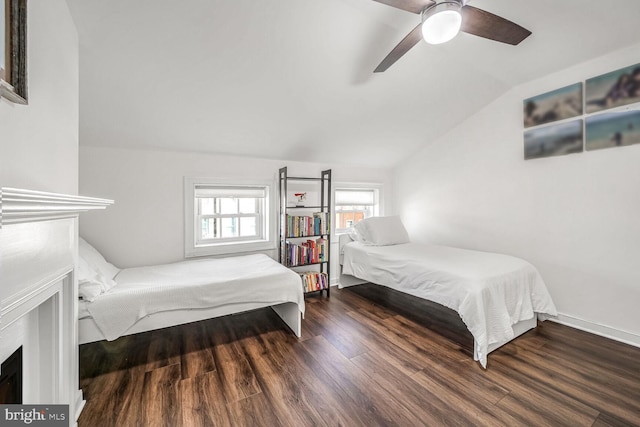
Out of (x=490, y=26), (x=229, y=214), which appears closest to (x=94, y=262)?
(x=229, y=214)

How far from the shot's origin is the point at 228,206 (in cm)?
334

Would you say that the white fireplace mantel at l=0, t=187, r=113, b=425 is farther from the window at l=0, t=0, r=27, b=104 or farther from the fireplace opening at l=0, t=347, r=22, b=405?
the window at l=0, t=0, r=27, b=104

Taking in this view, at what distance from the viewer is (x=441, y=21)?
141cm

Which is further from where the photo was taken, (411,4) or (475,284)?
(475,284)

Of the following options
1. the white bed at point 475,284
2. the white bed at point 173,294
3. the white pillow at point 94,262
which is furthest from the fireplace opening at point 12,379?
the white bed at point 475,284

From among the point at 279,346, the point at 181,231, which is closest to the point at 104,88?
the point at 181,231

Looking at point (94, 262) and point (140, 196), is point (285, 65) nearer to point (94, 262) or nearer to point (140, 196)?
point (140, 196)

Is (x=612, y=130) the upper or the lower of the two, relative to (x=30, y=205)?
upper

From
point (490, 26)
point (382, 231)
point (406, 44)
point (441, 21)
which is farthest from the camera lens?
point (382, 231)

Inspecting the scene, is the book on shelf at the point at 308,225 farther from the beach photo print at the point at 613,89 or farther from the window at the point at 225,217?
the beach photo print at the point at 613,89

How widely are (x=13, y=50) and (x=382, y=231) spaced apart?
135 inches

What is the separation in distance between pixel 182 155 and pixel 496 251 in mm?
3897

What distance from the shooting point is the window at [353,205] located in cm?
414

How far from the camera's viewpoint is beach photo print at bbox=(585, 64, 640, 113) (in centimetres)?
220
